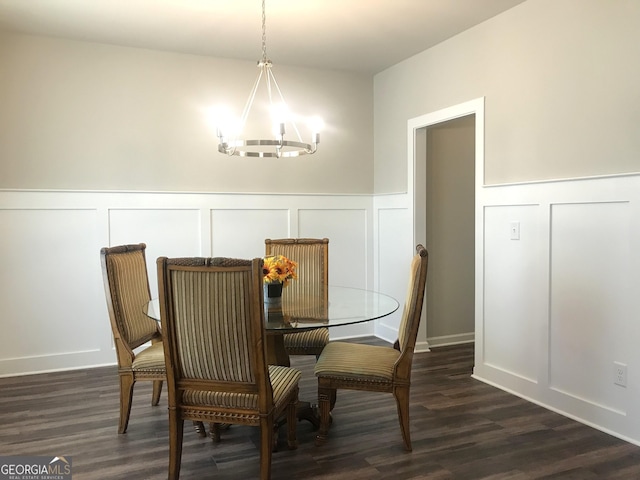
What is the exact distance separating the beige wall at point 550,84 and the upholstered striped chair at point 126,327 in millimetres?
2501

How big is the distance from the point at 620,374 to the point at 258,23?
3.17m

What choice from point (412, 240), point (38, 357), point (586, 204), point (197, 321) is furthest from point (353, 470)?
point (38, 357)

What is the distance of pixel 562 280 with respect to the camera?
3.04 m

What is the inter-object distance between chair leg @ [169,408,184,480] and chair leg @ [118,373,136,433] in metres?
0.67

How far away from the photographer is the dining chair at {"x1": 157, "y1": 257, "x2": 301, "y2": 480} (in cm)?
205

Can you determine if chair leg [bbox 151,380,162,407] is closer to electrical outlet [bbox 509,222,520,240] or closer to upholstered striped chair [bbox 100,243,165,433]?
upholstered striped chair [bbox 100,243,165,433]

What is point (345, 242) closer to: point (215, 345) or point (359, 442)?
point (359, 442)

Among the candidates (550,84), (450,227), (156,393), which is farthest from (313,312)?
(450,227)

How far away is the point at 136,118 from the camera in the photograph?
4.14 metres

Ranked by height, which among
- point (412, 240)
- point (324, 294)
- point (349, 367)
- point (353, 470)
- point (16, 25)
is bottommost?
point (353, 470)

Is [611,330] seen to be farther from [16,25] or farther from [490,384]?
[16,25]

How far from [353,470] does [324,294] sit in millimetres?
1123

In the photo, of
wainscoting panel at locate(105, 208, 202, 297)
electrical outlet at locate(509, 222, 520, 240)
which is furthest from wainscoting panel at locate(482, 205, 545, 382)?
wainscoting panel at locate(105, 208, 202, 297)

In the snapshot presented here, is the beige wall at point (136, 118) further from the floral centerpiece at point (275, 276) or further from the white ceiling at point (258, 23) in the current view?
the floral centerpiece at point (275, 276)
